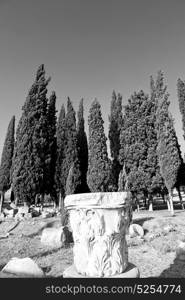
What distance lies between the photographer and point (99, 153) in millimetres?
20906

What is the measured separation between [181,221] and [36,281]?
1020 cm

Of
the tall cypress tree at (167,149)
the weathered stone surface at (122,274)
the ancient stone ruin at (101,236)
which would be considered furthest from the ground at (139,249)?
the tall cypress tree at (167,149)

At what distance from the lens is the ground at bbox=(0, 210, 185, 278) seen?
20.3ft

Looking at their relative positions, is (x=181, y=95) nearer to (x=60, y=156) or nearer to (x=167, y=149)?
(x=167, y=149)

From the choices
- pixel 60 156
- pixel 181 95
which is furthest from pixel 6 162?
pixel 181 95

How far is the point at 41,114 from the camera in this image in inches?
775

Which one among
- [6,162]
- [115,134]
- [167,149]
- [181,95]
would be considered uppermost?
[181,95]

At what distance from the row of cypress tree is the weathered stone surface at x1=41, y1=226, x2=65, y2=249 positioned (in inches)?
285

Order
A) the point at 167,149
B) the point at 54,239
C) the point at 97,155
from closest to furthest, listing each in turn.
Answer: the point at 54,239, the point at 167,149, the point at 97,155

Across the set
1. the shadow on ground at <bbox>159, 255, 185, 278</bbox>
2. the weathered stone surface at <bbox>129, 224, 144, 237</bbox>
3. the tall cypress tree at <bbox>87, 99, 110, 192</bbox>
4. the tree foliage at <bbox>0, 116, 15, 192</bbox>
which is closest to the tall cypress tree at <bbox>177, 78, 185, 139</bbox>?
the tall cypress tree at <bbox>87, 99, 110, 192</bbox>

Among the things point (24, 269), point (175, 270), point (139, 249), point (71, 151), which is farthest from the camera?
point (71, 151)

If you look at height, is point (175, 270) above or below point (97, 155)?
below

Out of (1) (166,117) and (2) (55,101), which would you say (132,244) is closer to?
(1) (166,117)

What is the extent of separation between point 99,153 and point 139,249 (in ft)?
44.2
